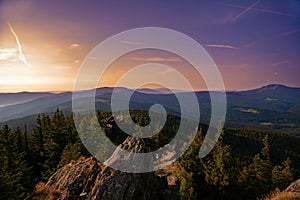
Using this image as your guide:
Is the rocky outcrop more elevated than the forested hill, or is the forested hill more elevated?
the rocky outcrop

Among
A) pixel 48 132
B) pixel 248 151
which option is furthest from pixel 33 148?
pixel 248 151

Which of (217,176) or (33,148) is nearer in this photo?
(217,176)

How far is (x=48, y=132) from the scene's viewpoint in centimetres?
6069

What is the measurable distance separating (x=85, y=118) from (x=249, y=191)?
47072mm

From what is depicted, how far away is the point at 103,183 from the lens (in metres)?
22.8

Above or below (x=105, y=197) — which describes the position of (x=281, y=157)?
below

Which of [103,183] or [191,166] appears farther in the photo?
[191,166]

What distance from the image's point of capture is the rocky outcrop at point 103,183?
2272 centimetres

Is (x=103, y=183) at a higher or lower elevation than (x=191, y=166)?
higher

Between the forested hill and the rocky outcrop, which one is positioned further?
the forested hill

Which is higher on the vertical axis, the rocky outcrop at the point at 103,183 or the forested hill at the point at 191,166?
the rocky outcrop at the point at 103,183

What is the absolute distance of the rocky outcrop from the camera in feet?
74.5

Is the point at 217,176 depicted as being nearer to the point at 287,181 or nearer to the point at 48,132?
the point at 287,181

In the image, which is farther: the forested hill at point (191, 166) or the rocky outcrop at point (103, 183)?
the forested hill at point (191, 166)
